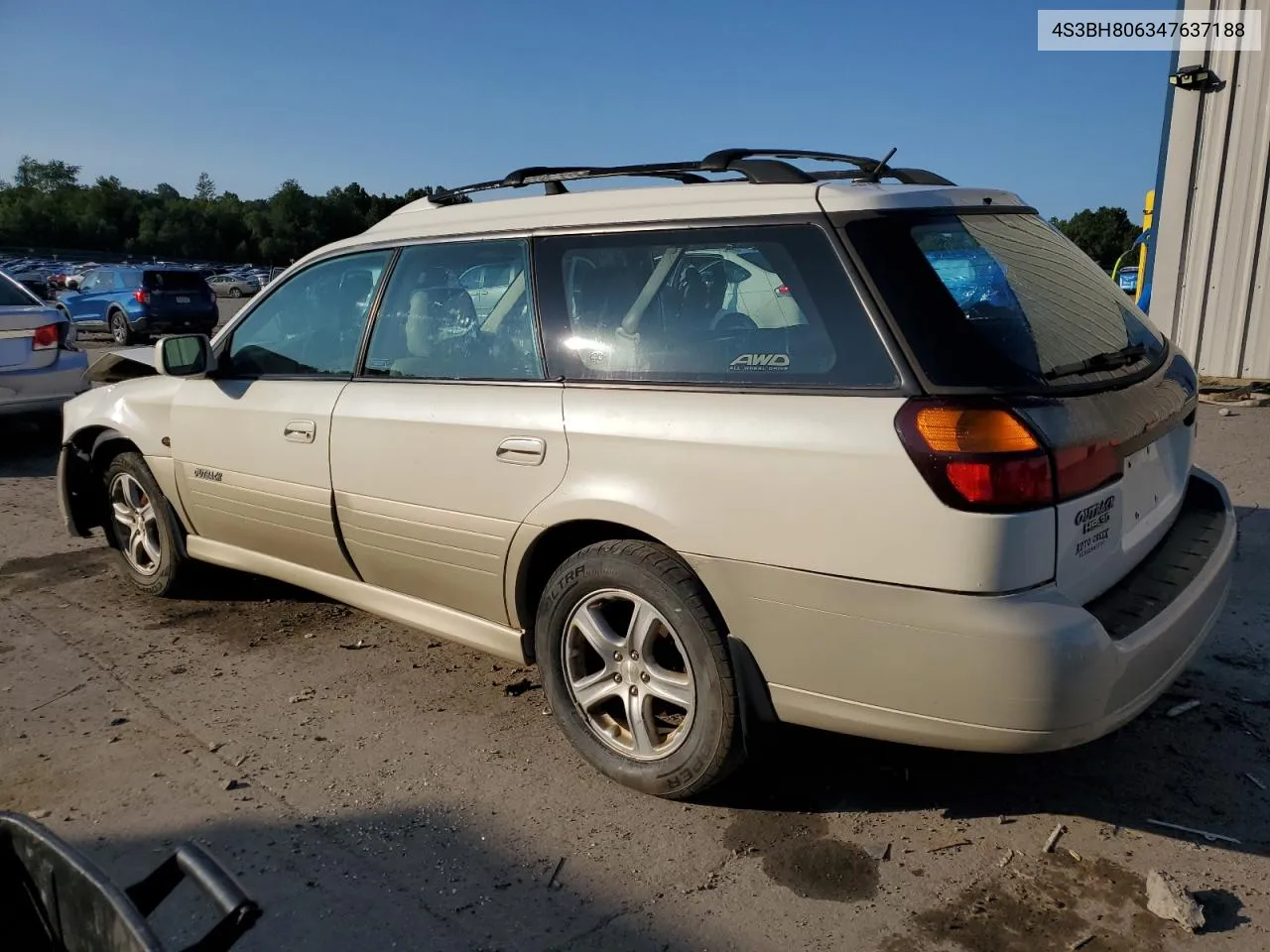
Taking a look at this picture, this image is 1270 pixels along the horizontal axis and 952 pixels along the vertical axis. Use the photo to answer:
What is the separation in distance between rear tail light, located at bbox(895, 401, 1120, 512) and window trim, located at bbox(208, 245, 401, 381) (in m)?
2.32

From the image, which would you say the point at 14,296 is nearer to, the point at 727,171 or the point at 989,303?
the point at 727,171

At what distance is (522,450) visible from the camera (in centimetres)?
323

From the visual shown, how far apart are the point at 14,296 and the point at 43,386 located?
967mm

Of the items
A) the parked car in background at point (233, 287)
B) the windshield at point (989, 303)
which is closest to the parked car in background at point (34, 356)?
the windshield at point (989, 303)

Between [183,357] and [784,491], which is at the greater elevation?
[183,357]

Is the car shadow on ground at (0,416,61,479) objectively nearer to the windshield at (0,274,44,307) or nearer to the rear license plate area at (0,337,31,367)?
the rear license plate area at (0,337,31,367)

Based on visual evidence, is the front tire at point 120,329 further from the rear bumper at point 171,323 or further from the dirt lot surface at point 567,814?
the dirt lot surface at point 567,814

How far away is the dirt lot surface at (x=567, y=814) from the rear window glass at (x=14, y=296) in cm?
587

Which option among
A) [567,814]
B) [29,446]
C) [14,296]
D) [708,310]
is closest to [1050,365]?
[708,310]

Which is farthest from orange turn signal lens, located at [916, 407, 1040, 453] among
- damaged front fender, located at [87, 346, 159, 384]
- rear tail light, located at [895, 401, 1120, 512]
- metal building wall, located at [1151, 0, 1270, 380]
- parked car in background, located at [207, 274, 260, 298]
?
parked car in background, located at [207, 274, 260, 298]

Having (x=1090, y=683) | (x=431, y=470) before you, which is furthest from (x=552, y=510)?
(x=1090, y=683)

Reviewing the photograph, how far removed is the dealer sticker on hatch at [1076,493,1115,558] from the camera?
2492mm

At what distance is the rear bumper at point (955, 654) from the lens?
2.39 meters

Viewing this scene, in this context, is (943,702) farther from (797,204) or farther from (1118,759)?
(797,204)
